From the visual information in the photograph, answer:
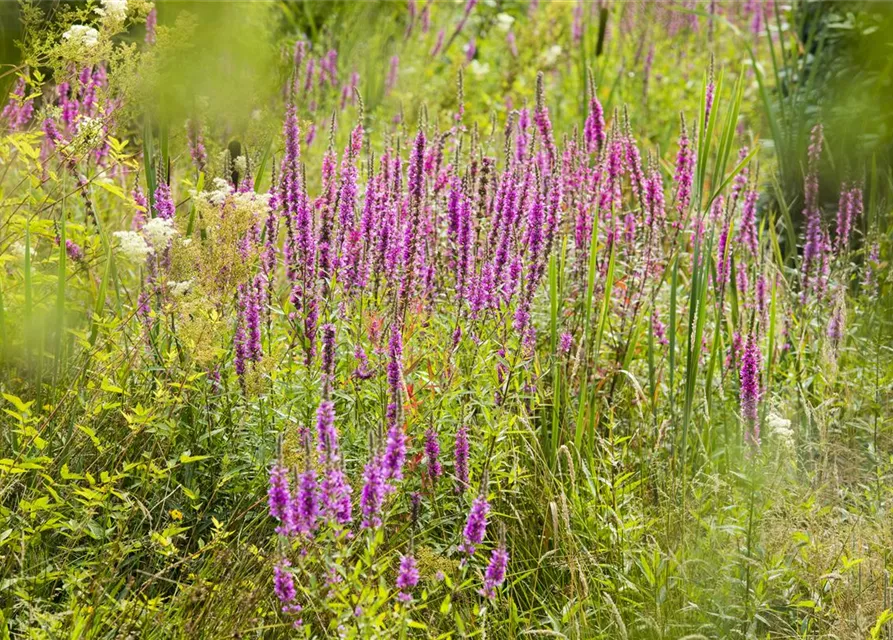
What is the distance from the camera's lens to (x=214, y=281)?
321 centimetres

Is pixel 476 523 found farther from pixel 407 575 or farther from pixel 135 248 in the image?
pixel 135 248

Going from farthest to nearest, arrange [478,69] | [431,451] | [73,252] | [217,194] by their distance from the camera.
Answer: [478,69], [73,252], [217,194], [431,451]

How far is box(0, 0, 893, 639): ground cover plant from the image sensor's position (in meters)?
2.83

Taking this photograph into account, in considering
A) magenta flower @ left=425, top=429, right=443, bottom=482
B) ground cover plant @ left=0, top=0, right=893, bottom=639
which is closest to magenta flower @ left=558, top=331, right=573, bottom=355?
ground cover plant @ left=0, top=0, right=893, bottom=639

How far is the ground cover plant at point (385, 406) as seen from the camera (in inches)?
111

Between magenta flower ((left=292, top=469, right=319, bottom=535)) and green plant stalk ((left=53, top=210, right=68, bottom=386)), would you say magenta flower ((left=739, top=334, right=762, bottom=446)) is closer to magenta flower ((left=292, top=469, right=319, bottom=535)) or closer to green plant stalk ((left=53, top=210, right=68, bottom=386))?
magenta flower ((left=292, top=469, right=319, bottom=535))

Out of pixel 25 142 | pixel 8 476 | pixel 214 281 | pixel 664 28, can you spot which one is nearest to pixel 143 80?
pixel 25 142

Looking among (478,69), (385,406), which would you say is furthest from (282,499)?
(478,69)

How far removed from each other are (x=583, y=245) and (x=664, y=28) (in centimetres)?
730

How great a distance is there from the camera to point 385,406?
3359 mm

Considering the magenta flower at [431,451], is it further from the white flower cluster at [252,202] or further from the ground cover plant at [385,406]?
the white flower cluster at [252,202]

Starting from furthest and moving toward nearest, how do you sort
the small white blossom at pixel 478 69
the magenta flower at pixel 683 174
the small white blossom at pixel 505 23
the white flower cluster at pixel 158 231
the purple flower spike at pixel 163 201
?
the small white blossom at pixel 505 23, the small white blossom at pixel 478 69, the magenta flower at pixel 683 174, the purple flower spike at pixel 163 201, the white flower cluster at pixel 158 231

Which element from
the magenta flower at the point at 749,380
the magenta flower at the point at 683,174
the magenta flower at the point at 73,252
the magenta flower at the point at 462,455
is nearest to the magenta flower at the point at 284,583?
the magenta flower at the point at 462,455

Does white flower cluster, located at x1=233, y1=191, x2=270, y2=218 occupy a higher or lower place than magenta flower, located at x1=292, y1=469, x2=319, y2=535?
higher
